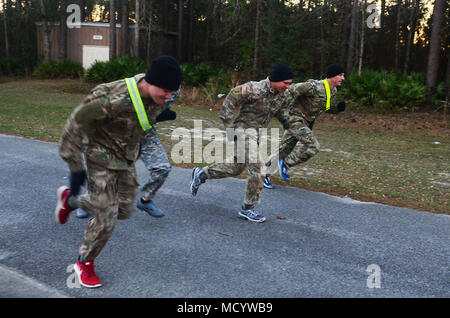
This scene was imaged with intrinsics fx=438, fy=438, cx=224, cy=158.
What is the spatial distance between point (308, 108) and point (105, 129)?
4.39 metres

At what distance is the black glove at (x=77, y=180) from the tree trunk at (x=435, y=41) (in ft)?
58.5

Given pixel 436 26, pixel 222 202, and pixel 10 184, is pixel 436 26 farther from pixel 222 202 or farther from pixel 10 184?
pixel 10 184

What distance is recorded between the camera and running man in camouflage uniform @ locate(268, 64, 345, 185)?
707 cm

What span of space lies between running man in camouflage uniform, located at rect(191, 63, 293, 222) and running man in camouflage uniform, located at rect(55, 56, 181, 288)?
1926 millimetres

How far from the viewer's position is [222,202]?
6.25 m

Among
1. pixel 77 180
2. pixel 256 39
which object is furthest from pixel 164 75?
pixel 256 39

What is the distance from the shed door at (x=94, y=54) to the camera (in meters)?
32.5

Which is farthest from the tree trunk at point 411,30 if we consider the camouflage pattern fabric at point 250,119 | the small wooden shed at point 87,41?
the camouflage pattern fabric at point 250,119

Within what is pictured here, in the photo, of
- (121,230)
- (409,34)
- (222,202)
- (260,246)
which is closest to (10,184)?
(121,230)

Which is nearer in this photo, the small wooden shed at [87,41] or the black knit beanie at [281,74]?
the black knit beanie at [281,74]

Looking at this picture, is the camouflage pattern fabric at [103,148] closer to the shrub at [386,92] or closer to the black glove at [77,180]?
the black glove at [77,180]

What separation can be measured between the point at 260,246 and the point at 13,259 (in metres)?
2.41

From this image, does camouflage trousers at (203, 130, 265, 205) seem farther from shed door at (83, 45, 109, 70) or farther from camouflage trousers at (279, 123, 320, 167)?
shed door at (83, 45, 109, 70)

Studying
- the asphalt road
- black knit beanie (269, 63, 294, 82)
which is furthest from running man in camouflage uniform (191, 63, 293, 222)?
the asphalt road
